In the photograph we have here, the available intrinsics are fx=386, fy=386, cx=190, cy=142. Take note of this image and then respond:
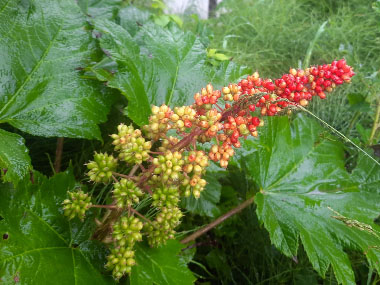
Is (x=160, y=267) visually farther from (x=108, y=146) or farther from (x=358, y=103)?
(x=358, y=103)

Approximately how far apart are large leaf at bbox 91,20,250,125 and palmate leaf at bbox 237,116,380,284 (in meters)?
0.35

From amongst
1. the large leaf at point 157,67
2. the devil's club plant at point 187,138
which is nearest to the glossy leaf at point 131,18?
the large leaf at point 157,67

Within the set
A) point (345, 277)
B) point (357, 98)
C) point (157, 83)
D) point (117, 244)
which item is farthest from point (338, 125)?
point (117, 244)

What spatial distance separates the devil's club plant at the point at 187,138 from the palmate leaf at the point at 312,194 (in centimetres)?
51

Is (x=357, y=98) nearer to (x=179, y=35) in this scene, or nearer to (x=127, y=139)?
(x=179, y=35)

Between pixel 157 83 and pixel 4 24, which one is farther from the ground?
pixel 4 24

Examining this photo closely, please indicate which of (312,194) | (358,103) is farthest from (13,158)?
(358,103)

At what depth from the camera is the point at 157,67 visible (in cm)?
162

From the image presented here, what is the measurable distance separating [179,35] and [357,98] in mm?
1264

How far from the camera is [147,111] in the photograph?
153cm

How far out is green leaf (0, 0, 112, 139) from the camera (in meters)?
1.41

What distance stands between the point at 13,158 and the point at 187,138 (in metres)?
0.56

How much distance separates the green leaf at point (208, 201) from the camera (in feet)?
6.05

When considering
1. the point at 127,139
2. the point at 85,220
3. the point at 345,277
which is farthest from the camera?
the point at 345,277
